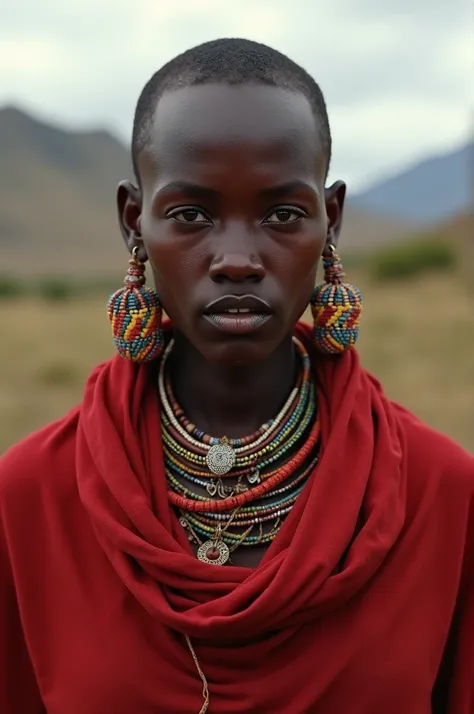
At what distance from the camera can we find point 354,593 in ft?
5.82

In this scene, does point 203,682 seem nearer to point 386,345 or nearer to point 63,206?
point 386,345

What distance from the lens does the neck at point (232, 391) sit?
200cm

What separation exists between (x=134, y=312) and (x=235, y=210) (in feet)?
1.25

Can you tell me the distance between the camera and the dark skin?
1716 millimetres

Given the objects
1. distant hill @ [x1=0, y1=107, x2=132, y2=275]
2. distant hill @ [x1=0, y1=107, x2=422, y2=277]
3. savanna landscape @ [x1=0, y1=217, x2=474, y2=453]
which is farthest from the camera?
distant hill @ [x1=0, y1=107, x2=132, y2=275]

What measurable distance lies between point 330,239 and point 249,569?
0.77 metres

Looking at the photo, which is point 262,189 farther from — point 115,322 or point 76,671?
point 76,671

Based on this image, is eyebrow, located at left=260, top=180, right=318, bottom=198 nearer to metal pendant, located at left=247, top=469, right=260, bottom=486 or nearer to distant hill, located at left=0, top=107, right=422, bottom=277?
metal pendant, located at left=247, top=469, right=260, bottom=486

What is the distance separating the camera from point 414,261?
1964cm

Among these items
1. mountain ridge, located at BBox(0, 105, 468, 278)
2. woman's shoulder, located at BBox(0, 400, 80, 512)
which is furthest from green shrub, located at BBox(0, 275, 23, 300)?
mountain ridge, located at BBox(0, 105, 468, 278)

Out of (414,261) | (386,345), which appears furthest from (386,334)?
(414,261)

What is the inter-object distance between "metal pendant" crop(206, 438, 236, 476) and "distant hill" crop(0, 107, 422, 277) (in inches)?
1779

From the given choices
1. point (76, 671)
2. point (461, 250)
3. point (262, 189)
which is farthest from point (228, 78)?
point (461, 250)

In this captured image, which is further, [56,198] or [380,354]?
[56,198]
